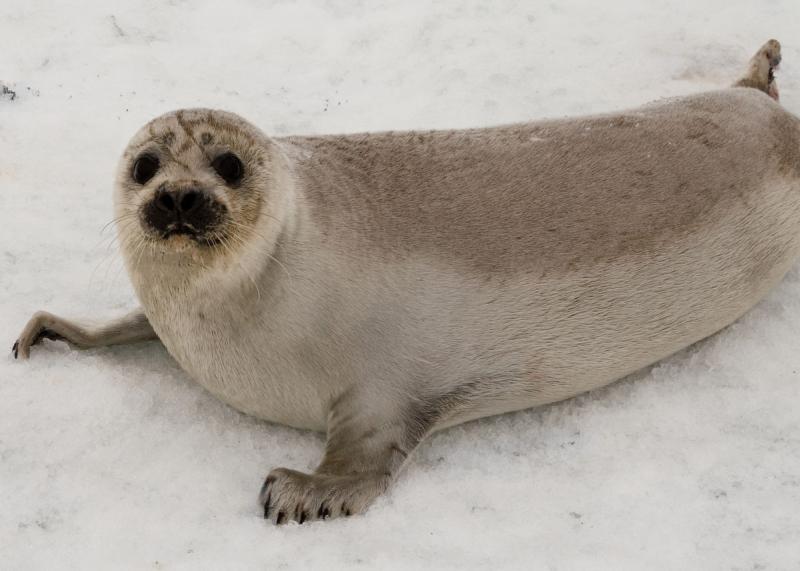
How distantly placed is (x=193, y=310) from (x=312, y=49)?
9.24ft

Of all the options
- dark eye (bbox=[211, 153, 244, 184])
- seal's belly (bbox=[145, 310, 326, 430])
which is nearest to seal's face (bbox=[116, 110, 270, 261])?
dark eye (bbox=[211, 153, 244, 184])

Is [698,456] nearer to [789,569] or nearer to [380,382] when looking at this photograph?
[789,569]

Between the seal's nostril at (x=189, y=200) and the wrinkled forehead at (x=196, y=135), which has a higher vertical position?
the wrinkled forehead at (x=196, y=135)

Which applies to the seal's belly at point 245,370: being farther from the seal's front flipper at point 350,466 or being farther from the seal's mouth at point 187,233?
the seal's mouth at point 187,233

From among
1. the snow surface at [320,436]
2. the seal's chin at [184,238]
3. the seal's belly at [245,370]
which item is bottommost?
the snow surface at [320,436]

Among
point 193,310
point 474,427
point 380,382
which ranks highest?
point 193,310

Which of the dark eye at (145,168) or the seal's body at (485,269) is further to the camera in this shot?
the seal's body at (485,269)

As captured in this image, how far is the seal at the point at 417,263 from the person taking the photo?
141 inches

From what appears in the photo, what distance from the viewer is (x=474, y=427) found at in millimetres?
4027

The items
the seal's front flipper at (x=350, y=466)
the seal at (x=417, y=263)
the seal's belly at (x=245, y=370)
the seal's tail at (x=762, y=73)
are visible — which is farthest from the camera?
the seal's tail at (x=762, y=73)

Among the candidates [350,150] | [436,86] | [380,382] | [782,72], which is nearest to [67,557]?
[380,382]

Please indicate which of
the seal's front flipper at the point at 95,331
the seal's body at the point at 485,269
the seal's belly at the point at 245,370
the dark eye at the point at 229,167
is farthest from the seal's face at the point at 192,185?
the seal's front flipper at the point at 95,331

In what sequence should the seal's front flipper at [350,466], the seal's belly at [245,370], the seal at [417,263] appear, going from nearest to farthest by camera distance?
the seal's front flipper at [350,466], the seal at [417,263], the seal's belly at [245,370]

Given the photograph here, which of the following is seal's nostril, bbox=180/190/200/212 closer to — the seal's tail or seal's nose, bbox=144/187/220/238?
seal's nose, bbox=144/187/220/238
